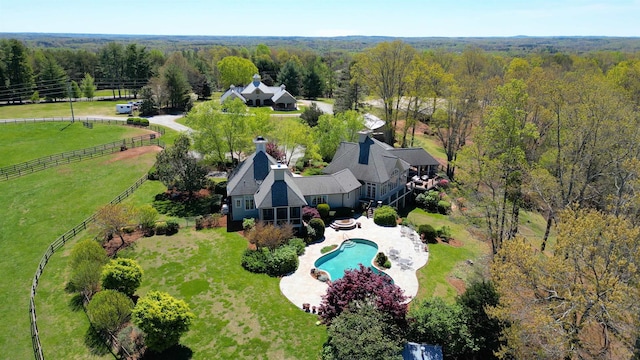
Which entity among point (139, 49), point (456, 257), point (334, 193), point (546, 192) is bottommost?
point (456, 257)

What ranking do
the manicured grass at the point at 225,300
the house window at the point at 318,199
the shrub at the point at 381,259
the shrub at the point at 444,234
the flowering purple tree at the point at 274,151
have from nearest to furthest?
1. the manicured grass at the point at 225,300
2. the shrub at the point at 381,259
3. the shrub at the point at 444,234
4. the house window at the point at 318,199
5. the flowering purple tree at the point at 274,151

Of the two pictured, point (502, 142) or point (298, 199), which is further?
point (298, 199)

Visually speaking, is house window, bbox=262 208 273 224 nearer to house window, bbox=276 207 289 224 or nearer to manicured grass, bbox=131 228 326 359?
house window, bbox=276 207 289 224

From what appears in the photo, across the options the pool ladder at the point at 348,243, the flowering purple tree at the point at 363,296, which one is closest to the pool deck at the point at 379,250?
the pool ladder at the point at 348,243

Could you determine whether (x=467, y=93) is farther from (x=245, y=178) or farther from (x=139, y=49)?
(x=139, y=49)

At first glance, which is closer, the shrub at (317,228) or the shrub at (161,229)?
the shrub at (317,228)

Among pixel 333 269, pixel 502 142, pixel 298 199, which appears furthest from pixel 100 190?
pixel 502 142

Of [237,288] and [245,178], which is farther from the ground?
[245,178]

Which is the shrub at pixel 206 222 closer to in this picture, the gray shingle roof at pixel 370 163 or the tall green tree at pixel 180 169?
the tall green tree at pixel 180 169
